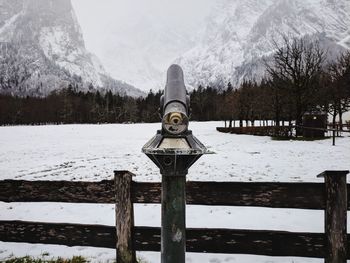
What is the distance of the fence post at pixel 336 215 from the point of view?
3.61 metres

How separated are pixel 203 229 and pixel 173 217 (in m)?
1.30

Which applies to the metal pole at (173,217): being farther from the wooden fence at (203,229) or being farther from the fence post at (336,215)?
the fence post at (336,215)

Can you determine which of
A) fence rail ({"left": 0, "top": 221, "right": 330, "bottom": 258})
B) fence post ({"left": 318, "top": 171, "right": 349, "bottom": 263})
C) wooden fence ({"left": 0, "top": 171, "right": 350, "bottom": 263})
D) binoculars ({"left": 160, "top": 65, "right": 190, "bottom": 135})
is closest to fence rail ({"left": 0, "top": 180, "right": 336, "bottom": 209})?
wooden fence ({"left": 0, "top": 171, "right": 350, "bottom": 263})

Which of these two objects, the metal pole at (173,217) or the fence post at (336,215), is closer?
the metal pole at (173,217)

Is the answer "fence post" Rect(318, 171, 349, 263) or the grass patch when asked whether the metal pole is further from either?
the grass patch

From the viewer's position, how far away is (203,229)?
408 centimetres

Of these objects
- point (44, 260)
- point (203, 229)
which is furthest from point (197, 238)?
point (44, 260)

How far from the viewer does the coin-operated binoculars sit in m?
2.71

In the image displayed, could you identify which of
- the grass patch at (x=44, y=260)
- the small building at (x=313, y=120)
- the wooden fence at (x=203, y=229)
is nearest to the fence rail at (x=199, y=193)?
the wooden fence at (x=203, y=229)

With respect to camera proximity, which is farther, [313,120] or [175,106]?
[313,120]

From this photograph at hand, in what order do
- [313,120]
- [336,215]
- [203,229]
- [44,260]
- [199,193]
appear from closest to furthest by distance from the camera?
[336,215] < [199,193] < [203,229] < [44,260] < [313,120]

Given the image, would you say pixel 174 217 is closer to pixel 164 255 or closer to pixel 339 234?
pixel 164 255

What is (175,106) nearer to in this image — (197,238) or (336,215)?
(197,238)

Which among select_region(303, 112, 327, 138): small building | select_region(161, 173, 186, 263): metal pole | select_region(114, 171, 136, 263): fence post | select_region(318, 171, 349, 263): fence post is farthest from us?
select_region(303, 112, 327, 138): small building
